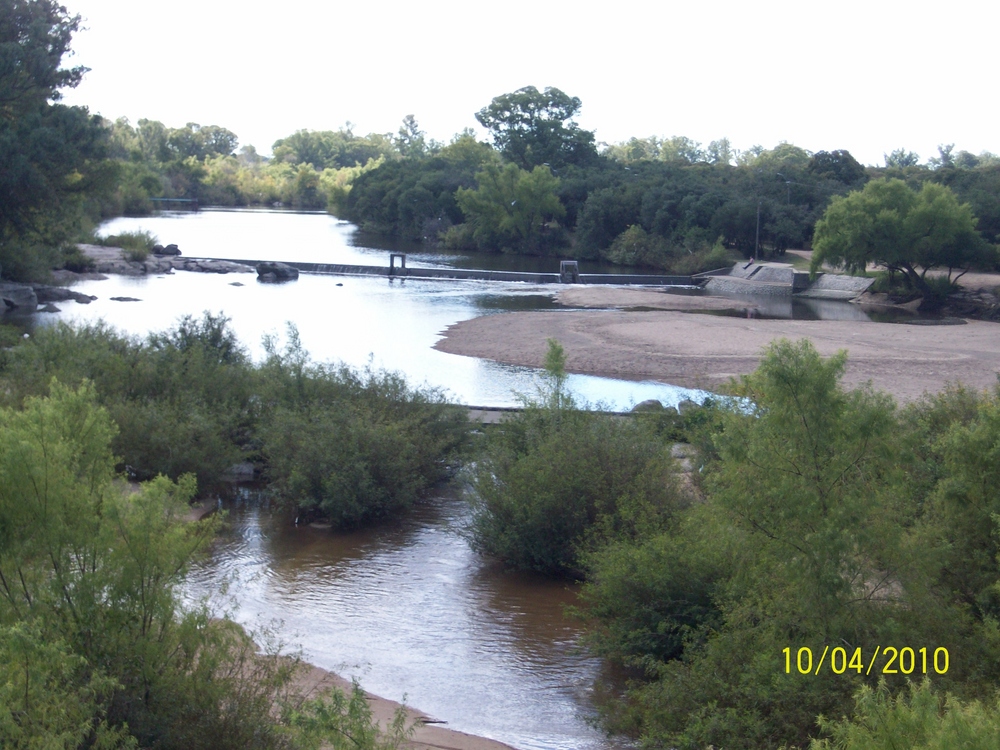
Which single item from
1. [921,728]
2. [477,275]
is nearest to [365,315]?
[477,275]

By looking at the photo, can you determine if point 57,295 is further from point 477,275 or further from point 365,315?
point 477,275

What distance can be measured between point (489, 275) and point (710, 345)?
2586cm

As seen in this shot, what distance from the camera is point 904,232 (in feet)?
141

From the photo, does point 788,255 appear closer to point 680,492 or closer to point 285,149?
point 680,492

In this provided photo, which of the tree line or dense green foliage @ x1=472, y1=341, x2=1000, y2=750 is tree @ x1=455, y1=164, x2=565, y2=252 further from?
dense green foliage @ x1=472, y1=341, x2=1000, y2=750

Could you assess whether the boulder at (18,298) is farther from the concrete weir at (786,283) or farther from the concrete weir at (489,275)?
the concrete weir at (786,283)

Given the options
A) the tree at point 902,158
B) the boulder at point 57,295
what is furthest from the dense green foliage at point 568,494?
the tree at point 902,158

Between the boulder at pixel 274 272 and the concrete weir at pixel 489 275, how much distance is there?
2949 millimetres

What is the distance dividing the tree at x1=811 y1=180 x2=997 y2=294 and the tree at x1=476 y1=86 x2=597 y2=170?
50.1 meters

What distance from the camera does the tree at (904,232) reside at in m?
43.1

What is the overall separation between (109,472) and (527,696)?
383 cm

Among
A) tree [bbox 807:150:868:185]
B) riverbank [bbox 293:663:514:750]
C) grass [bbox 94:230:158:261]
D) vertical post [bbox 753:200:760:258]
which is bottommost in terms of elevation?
riverbank [bbox 293:663:514:750]

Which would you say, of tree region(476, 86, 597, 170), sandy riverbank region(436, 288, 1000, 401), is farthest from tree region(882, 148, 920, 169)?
sandy riverbank region(436, 288, 1000, 401)

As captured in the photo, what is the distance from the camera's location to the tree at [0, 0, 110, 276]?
29.8 meters
